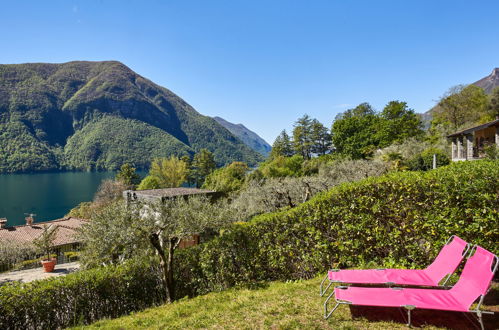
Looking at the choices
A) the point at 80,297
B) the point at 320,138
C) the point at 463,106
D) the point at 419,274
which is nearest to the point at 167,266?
the point at 80,297

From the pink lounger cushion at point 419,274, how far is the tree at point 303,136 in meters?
53.5

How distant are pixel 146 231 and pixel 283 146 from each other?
5334 cm

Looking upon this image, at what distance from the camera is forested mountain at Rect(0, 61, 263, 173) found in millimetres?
126438

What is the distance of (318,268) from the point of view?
6.18m

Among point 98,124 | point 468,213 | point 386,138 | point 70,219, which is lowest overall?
point 70,219

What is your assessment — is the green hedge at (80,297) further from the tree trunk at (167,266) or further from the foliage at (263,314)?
the foliage at (263,314)

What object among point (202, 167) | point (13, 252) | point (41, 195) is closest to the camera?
point (13, 252)

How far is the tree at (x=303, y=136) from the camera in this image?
57156 mm

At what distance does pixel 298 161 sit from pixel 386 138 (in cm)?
1298

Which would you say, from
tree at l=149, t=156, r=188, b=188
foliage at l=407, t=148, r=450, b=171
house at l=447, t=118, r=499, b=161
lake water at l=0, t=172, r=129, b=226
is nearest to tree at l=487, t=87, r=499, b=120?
house at l=447, t=118, r=499, b=161

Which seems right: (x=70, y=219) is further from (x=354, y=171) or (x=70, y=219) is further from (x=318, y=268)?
(x=318, y=268)

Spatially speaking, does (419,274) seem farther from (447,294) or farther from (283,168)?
(283,168)

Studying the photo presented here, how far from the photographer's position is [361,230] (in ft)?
18.5

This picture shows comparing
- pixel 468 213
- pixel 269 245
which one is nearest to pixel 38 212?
pixel 269 245
